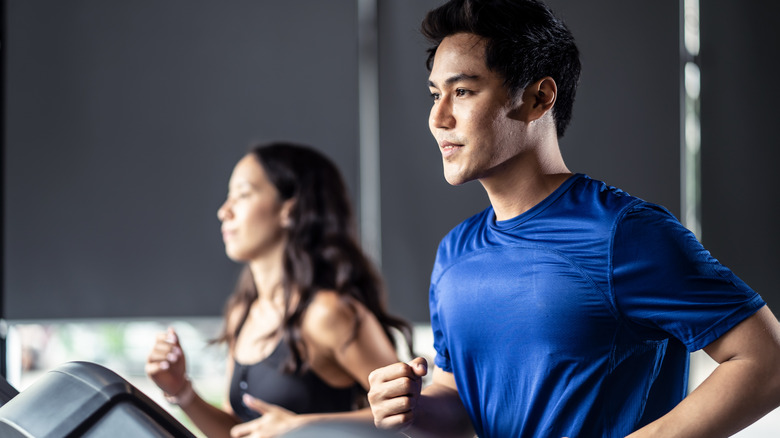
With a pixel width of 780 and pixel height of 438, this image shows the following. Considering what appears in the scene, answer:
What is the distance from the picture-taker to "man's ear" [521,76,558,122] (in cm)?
108

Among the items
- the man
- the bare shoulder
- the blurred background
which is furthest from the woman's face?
the man

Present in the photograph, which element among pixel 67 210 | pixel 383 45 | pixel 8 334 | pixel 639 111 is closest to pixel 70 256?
pixel 67 210

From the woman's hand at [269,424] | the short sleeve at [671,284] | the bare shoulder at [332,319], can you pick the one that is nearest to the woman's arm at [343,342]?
the bare shoulder at [332,319]

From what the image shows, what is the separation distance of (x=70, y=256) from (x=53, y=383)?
2.69 meters

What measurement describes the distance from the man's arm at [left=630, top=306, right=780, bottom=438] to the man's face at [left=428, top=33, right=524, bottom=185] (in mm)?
386

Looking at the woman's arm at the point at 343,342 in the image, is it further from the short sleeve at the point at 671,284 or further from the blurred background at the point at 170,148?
the short sleeve at the point at 671,284

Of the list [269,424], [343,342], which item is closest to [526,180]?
[269,424]

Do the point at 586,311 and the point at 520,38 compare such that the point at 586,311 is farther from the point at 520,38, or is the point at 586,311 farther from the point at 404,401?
the point at 520,38

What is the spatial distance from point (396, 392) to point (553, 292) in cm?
26

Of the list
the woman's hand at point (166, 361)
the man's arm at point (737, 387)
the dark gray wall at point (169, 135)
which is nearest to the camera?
the man's arm at point (737, 387)

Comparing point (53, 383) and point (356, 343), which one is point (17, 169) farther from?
point (53, 383)

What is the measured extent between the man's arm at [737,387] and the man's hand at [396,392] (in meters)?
0.32

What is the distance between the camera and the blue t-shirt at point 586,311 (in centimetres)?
95

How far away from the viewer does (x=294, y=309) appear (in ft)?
6.91
